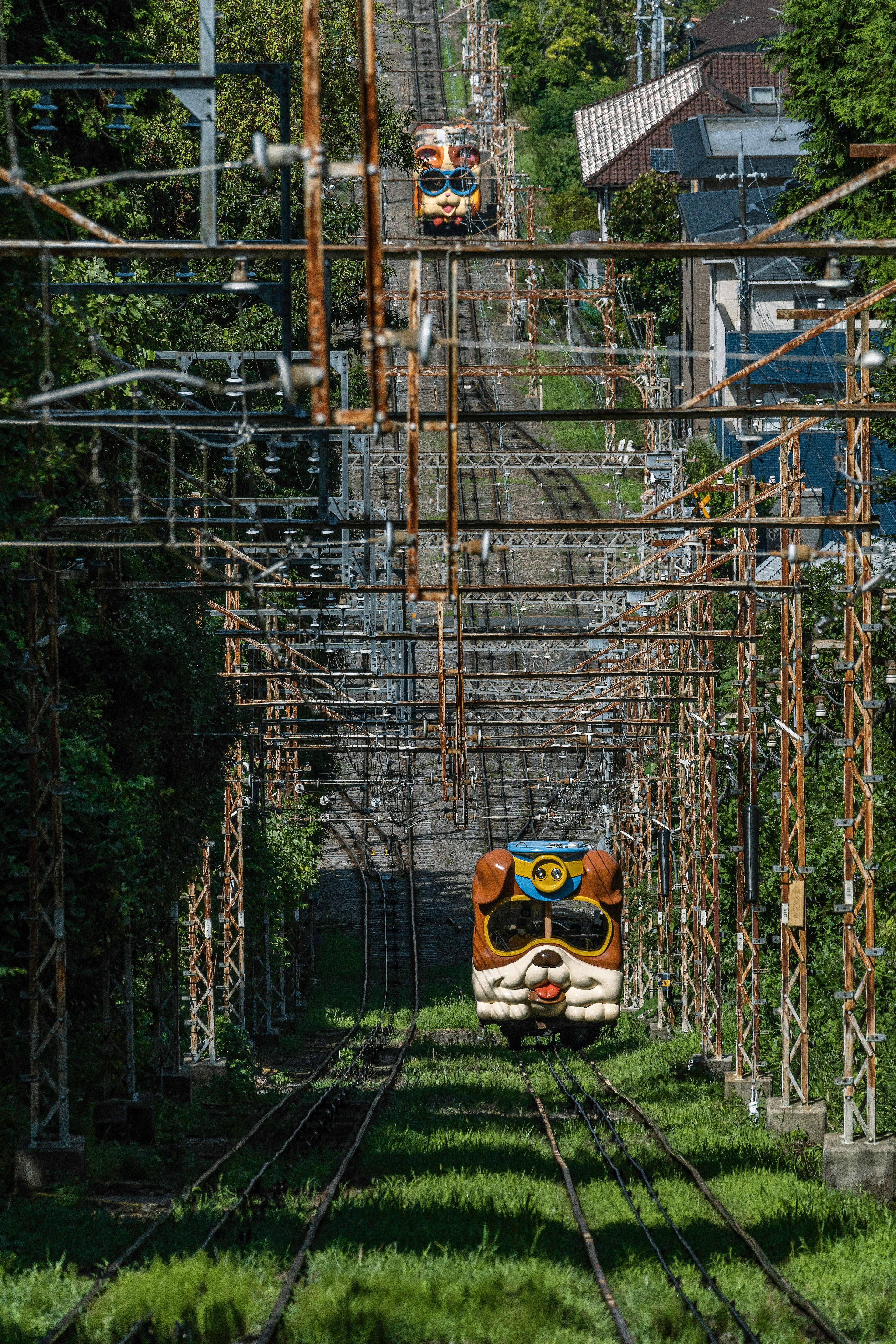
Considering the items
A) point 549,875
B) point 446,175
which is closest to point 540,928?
point 549,875

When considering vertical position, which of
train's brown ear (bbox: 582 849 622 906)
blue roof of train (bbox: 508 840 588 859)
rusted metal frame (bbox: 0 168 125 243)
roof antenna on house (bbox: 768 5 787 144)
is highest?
roof antenna on house (bbox: 768 5 787 144)

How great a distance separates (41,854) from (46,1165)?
2898 millimetres

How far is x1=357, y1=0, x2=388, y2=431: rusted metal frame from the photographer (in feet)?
28.0

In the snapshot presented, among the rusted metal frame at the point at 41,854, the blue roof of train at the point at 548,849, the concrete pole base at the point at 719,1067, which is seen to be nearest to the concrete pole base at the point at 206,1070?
the blue roof of train at the point at 548,849

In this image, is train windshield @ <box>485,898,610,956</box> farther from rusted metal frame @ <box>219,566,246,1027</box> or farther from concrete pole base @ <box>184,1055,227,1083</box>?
concrete pole base @ <box>184,1055,227,1083</box>

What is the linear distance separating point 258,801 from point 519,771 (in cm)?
2319

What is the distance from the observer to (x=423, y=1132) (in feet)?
74.9

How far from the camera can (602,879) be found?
979 inches

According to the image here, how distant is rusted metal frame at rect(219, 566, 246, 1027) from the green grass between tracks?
21.6ft

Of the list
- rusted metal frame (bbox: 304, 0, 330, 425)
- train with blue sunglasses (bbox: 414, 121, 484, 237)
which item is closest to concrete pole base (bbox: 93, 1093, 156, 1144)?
rusted metal frame (bbox: 304, 0, 330, 425)

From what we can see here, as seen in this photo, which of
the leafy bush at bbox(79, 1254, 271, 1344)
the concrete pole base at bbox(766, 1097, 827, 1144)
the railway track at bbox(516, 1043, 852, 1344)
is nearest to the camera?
the leafy bush at bbox(79, 1254, 271, 1344)

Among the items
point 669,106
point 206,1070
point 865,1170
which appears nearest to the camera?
point 865,1170

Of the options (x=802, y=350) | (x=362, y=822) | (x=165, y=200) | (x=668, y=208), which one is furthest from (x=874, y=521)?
(x=668, y=208)

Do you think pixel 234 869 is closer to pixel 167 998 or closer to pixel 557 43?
pixel 167 998
